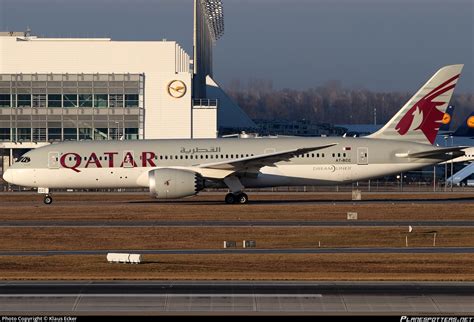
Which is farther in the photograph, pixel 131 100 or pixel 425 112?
pixel 131 100

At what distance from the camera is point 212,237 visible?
133 ft

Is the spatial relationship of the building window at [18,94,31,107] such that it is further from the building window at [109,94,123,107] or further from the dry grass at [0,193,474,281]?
the dry grass at [0,193,474,281]

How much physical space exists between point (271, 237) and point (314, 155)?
56.6 feet

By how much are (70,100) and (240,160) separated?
147 ft

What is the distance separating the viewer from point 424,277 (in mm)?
28781

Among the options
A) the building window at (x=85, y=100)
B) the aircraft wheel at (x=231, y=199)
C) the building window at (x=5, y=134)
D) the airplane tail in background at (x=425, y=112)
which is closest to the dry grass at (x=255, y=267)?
the aircraft wheel at (x=231, y=199)

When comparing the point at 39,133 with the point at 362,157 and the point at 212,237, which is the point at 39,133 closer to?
the point at 362,157

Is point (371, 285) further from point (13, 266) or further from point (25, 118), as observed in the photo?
point (25, 118)

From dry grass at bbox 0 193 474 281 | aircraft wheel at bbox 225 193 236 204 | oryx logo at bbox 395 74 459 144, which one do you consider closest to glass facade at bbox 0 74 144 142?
dry grass at bbox 0 193 474 281

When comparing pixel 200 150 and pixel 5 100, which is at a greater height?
pixel 5 100

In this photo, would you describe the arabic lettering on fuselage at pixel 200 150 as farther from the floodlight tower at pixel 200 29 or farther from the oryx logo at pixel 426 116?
the floodlight tower at pixel 200 29

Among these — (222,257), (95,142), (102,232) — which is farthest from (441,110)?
(222,257)

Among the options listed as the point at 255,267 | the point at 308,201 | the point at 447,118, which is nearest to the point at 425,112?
the point at 308,201

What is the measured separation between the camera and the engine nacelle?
54.5 metres
